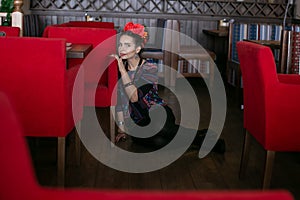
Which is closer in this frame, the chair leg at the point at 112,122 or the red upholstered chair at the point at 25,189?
the red upholstered chair at the point at 25,189

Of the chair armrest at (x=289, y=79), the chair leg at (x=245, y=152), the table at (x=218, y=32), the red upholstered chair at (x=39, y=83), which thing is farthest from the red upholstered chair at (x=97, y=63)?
the table at (x=218, y=32)

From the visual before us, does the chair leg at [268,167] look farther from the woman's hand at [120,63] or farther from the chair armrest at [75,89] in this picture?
the woman's hand at [120,63]

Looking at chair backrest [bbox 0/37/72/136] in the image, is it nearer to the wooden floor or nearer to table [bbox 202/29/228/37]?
the wooden floor

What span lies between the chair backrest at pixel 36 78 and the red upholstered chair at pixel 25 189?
1.42 meters

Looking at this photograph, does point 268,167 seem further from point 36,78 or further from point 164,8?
point 164,8

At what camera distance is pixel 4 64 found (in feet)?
7.10

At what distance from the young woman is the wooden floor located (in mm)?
172

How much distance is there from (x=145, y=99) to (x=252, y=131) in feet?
3.18

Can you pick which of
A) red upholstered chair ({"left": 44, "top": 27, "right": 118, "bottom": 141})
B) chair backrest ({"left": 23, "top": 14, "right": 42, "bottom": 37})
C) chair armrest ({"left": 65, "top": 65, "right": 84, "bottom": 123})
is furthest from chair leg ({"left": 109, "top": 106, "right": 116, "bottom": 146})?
chair backrest ({"left": 23, "top": 14, "right": 42, "bottom": 37})

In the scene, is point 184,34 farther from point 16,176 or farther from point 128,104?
point 16,176

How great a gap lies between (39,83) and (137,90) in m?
1.05

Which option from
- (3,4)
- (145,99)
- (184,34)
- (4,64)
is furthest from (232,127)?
(184,34)

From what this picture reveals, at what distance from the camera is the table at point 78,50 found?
2688 millimetres

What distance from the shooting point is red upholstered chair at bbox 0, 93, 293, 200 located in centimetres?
70
